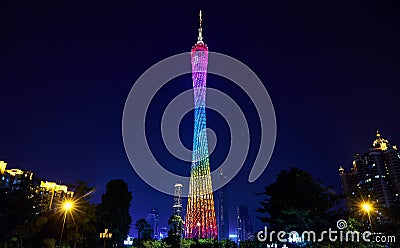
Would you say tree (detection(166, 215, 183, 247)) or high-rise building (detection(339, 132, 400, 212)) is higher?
high-rise building (detection(339, 132, 400, 212))

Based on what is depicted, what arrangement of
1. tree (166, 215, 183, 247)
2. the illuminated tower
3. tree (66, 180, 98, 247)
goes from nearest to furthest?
1. tree (66, 180, 98, 247)
2. the illuminated tower
3. tree (166, 215, 183, 247)

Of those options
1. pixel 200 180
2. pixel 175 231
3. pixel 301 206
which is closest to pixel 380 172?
pixel 175 231

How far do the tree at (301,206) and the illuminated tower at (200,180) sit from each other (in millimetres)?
14869

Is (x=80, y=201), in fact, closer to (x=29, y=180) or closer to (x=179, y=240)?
(x=29, y=180)

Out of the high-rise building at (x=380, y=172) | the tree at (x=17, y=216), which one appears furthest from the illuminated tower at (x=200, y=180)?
the high-rise building at (x=380, y=172)

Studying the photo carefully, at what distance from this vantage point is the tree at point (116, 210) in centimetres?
4250

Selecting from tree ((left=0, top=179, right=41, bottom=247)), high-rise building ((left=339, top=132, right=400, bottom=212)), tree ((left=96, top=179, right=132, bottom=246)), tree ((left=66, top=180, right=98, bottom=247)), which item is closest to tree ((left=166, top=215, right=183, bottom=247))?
tree ((left=96, top=179, right=132, bottom=246))

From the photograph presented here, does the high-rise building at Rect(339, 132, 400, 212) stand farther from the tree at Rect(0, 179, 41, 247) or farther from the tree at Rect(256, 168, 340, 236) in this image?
the tree at Rect(0, 179, 41, 247)

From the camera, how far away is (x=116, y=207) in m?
46.0

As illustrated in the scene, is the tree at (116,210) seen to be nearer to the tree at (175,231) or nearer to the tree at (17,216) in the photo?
the tree at (175,231)

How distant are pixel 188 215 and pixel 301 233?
75.1 ft

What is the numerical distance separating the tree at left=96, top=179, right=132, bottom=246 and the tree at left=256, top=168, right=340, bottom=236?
22.7 metres

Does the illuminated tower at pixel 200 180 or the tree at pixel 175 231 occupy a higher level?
the illuminated tower at pixel 200 180

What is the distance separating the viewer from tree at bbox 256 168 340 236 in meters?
24.7
